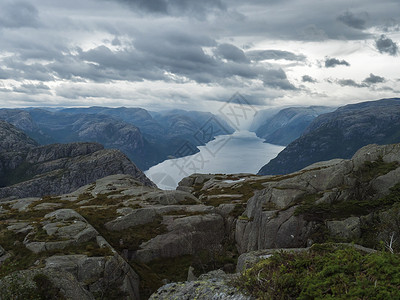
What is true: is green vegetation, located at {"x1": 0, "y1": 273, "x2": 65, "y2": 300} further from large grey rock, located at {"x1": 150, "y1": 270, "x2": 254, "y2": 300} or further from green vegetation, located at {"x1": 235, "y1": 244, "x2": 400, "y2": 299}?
green vegetation, located at {"x1": 235, "y1": 244, "x2": 400, "y2": 299}

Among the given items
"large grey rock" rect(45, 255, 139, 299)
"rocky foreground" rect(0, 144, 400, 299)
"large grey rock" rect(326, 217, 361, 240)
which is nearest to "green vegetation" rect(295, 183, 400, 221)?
"rocky foreground" rect(0, 144, 400, 299)

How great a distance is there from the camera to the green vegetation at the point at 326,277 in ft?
37.1

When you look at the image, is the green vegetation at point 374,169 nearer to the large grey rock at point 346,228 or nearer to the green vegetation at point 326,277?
the large grey rock at point 346,228

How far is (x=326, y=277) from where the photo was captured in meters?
13.0

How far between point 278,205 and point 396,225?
1582cm

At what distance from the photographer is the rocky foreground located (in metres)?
28.9

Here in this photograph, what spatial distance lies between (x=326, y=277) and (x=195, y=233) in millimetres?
35275

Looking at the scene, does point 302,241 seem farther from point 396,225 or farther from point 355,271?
point 355,271

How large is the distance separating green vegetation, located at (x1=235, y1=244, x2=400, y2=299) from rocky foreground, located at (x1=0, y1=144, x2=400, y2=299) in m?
4.19

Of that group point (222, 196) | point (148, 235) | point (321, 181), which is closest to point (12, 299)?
point (148, 235)

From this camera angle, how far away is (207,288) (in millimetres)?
16516

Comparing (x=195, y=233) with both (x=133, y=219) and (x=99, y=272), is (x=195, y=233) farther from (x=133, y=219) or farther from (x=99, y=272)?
(x=99, y=272)

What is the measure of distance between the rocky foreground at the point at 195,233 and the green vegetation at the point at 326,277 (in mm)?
4187

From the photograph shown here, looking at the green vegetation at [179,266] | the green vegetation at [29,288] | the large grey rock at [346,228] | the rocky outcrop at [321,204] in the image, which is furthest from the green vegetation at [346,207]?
the green vegetation at [29,288]
